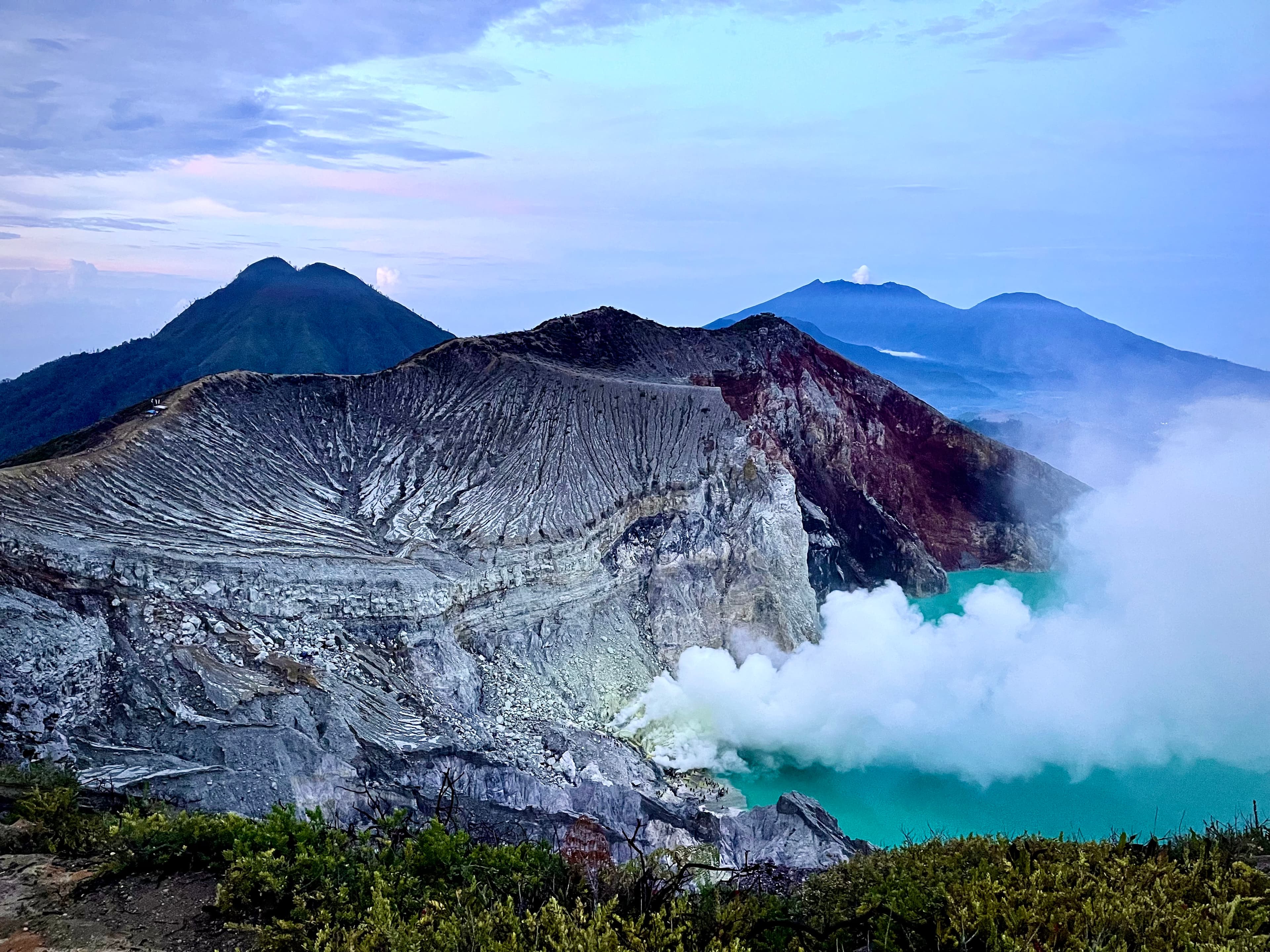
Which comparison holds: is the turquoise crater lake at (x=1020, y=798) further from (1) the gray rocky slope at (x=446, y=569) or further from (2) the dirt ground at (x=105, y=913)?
(2) the dirt ground at (x=105, y=913)

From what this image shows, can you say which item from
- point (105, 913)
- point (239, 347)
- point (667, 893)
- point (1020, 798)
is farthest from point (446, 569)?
point (239, 347)

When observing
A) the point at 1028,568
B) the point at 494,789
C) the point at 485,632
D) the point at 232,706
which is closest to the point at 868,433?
the point at 1028,568

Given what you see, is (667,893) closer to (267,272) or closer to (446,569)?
(446,569)

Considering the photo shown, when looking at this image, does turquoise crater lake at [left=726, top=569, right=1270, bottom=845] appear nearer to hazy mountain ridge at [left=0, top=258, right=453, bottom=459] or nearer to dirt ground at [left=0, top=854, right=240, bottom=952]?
dirt ground at [left=0, top=854, right=240, bottom=952]

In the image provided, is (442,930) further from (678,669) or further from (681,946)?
(678,669)

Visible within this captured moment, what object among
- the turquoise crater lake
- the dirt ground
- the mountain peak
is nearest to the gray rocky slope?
the dirt ground

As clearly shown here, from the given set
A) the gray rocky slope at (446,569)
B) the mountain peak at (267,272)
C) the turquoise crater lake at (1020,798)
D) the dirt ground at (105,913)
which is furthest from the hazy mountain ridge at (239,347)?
the dirt ground at (105,913)
